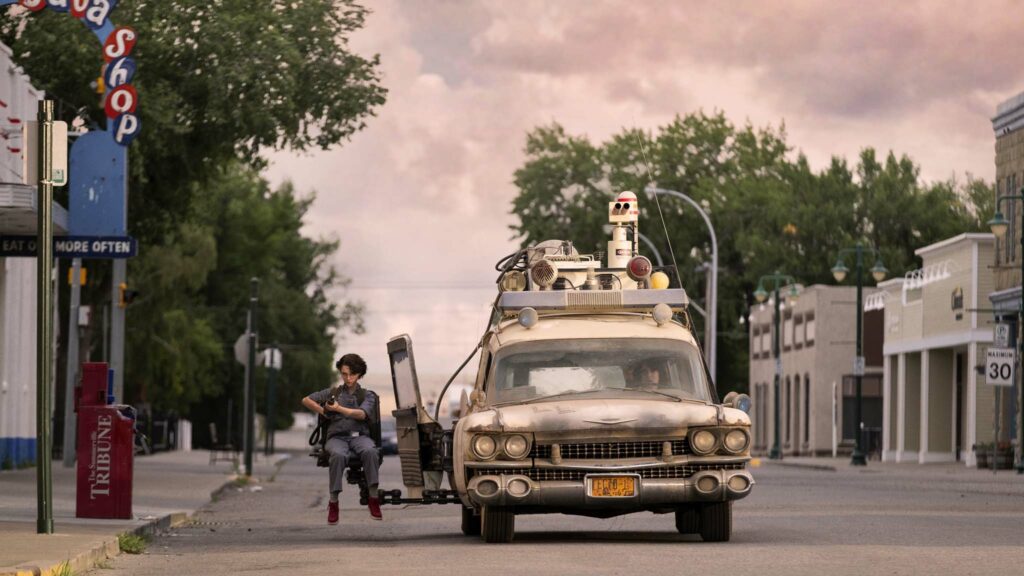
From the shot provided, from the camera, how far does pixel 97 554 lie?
17.5 meters

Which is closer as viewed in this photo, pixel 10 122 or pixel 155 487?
pixel 10 122

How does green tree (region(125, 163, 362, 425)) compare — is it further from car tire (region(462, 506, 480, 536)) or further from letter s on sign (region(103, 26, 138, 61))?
car tire (region(462, 506, 480, 536))

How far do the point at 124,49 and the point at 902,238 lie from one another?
7048 cm

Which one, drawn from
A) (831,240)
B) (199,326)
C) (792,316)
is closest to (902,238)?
(831,240)

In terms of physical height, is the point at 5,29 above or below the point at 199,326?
above

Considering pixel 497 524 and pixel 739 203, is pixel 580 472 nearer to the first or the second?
pixel 497 524

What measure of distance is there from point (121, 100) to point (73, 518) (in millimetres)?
11951

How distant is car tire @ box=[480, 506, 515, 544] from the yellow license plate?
37.0 inches

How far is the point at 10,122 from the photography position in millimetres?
30312

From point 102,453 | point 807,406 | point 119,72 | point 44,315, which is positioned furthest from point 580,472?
point 807,406

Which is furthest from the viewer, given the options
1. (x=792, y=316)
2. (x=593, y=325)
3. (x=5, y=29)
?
(x=792, y=316)

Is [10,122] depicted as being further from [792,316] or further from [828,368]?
[792,316]

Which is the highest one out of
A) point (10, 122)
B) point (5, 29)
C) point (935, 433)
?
point (5, 29)

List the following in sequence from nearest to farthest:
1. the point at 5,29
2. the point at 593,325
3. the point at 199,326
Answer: the point at 593,325
the point at 5,29
the point at 199,326
